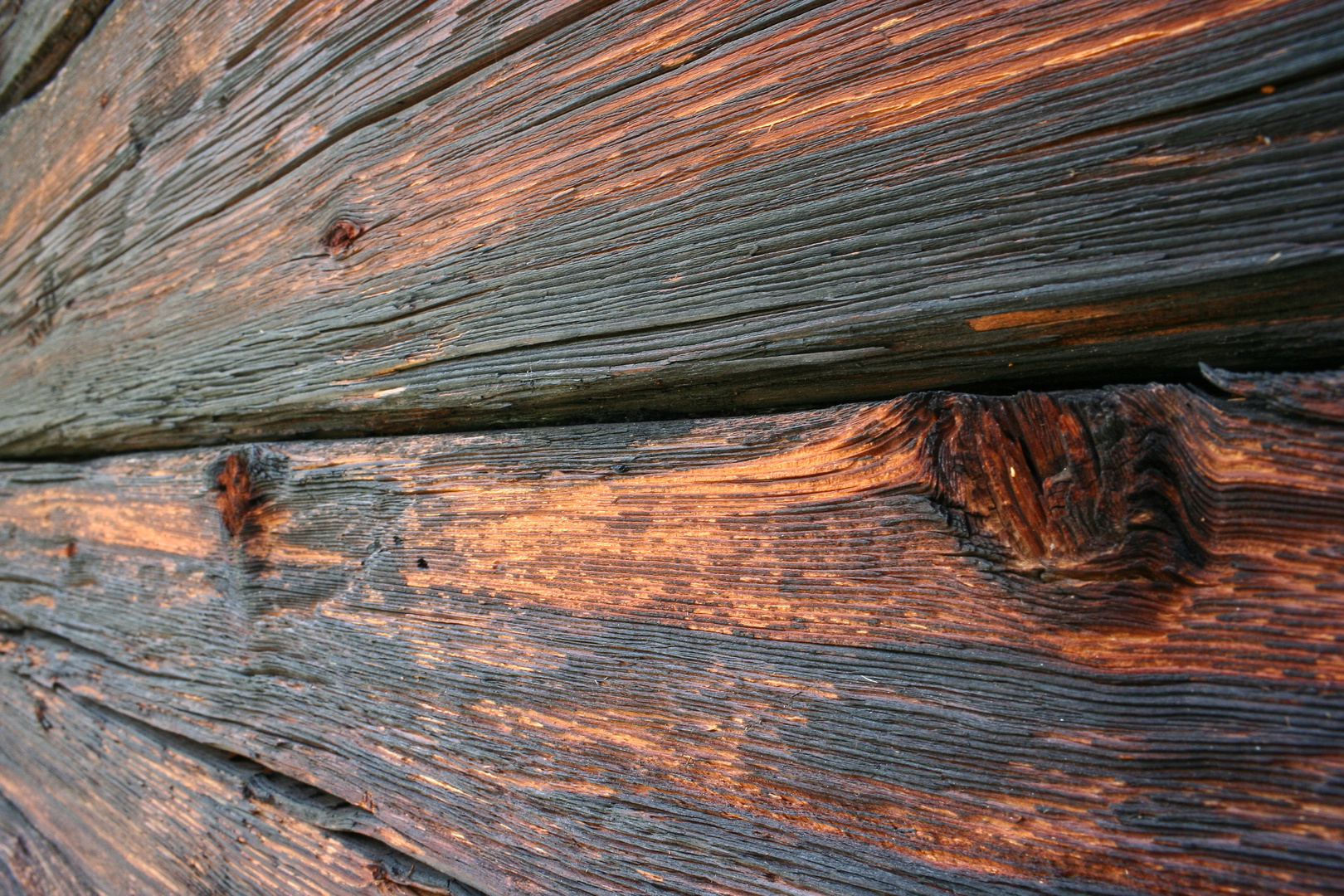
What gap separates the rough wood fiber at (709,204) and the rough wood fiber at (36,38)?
38 centimetres

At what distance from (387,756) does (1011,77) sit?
1026mm

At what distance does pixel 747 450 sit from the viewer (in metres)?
0.73

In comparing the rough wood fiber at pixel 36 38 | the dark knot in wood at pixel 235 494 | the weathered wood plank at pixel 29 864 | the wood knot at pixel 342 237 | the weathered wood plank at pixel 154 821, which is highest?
the rough wood fiber at pixel 36 38


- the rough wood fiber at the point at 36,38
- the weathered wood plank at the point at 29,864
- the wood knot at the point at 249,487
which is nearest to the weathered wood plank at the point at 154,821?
the weathered wood plank at the point at 29,864

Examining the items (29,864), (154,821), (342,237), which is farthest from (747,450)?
(29,864)

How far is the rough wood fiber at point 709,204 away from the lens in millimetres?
516

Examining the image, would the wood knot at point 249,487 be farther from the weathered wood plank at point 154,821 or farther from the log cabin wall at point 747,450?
the weathered wood plank at point 154,821

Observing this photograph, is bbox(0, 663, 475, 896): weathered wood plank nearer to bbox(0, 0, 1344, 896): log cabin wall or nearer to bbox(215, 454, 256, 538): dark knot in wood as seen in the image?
bbox(0, 0, 1344, 896): log cabin wall

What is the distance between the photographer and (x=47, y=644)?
5.29ft

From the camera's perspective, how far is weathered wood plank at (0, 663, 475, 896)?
103 cm

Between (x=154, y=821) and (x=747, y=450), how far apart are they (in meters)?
1.32

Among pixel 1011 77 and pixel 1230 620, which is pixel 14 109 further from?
pixel 1230 620

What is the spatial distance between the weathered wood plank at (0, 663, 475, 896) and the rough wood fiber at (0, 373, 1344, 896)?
0.22 feet

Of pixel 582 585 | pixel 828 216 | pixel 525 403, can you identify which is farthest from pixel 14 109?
pixel 828 216
